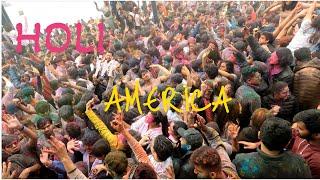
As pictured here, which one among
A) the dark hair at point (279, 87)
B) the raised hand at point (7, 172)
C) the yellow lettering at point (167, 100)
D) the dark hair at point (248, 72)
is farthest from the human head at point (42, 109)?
the dark hair at point (279, 87)

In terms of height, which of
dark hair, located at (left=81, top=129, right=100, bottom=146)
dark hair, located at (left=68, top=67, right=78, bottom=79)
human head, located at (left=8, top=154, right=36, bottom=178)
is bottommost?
dark hair, located at (left=68, top=67, right=78, bottom=79)

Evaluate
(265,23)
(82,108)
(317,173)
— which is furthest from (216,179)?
(265,23)

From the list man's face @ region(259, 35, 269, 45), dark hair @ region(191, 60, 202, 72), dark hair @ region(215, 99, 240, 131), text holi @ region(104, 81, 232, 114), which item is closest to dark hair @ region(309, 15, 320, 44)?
man's face @ region(259, 35, 269, 45)

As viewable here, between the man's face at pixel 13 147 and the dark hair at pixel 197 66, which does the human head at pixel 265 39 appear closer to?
the dark hair at pixel 197 66

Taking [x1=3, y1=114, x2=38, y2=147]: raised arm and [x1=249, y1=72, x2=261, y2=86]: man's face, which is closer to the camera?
[x1=3, y1=114, x2=38, y2=147]: raised arm

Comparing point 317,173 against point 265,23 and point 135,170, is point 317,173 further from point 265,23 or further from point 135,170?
point 265,23

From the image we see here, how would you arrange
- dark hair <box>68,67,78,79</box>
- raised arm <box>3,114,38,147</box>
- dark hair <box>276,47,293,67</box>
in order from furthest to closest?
dark hair <box>68,67,78,79</box> < dark hair <box>276,47,293,67</box> < raised arm <box>3,114,38,147</box>

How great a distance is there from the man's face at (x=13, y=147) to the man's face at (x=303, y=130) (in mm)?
2365

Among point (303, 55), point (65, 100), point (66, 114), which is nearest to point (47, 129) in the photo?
point (66, 114)

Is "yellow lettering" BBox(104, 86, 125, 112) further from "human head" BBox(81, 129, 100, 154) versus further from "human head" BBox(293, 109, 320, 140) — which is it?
"human head" BBox(293, 109, 320, 140)

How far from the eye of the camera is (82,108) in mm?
4113

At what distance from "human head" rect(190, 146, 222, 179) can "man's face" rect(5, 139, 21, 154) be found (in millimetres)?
1855

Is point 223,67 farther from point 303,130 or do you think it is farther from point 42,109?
point 42,109

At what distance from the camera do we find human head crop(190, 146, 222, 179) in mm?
2254
